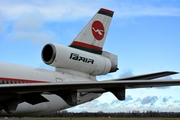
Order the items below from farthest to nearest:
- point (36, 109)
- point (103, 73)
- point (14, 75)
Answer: point (103, 73) → point (36, 109) → point (14, 75)

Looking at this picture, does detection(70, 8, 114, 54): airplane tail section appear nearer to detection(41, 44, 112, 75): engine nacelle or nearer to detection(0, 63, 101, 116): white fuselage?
detection(41, 44, 112, 75): engine nacelle

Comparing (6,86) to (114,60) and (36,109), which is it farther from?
(114,60)

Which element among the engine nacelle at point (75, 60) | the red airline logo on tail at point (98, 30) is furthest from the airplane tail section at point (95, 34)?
the engine nacelle at point (75, 60)

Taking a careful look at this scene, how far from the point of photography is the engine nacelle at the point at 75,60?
1758 cm

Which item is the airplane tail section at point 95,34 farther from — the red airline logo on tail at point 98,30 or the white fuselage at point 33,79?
the white fuselage at point 33,79

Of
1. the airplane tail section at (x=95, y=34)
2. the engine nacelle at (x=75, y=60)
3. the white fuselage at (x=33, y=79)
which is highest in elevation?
the airplane tail section at (x=95, y=34)

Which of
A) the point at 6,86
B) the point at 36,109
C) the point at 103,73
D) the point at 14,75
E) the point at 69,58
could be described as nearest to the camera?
the point at 6,86

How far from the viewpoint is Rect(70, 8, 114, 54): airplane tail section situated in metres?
19.6

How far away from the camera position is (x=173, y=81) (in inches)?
460

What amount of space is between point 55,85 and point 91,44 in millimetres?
8368

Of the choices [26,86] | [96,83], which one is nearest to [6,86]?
[26,86]

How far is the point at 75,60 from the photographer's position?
18234 mm

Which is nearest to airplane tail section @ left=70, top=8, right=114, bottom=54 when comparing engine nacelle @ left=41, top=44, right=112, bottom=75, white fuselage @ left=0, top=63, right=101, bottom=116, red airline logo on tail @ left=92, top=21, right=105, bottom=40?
red airline logo on tail @ left=92, top=21, right=105, bottom=40

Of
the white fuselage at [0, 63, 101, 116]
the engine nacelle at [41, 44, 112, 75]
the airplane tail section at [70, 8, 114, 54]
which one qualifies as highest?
the airplane tail section at [70, 8, 114, 54]
